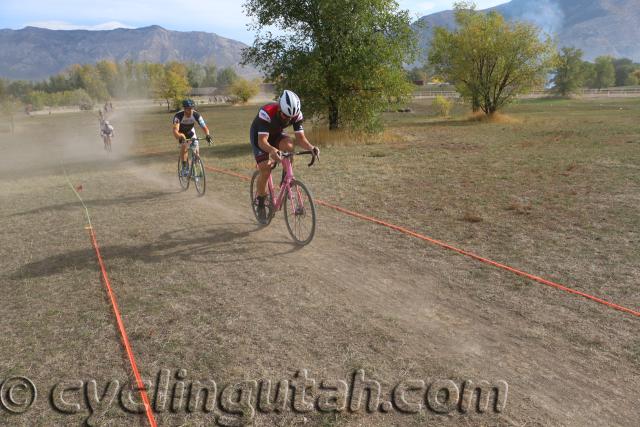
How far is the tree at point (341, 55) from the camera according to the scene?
21.5 m

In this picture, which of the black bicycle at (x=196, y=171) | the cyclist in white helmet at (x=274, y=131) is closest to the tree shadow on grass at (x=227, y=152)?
the black bicycle at (x=196, y=171)

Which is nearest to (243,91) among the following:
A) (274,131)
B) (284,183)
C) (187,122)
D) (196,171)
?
(187,122)

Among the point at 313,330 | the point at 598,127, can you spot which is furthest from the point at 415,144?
the point at 313,330

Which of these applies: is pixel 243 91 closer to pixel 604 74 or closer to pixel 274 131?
pixel 604 74

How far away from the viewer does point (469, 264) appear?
6586 mm

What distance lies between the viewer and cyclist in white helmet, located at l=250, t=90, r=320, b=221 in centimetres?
680

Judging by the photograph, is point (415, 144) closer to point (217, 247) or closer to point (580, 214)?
point (580, 214)

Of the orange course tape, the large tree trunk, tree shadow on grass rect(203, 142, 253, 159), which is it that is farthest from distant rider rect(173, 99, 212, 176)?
the large tree trunk

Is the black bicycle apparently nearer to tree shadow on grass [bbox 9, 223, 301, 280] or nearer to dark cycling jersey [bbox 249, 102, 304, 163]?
tree shadow on grass [bbox 9, 223, 301, 280]

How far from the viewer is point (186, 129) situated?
Result: 12430 mm

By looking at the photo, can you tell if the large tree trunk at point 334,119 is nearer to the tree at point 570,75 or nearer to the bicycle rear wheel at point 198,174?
the bicycle rear wheel at point 198,174

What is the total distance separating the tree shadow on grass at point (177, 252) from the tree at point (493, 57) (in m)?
34.8

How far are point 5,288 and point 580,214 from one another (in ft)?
34.4

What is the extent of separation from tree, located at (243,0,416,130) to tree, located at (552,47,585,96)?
72360 millimetres
